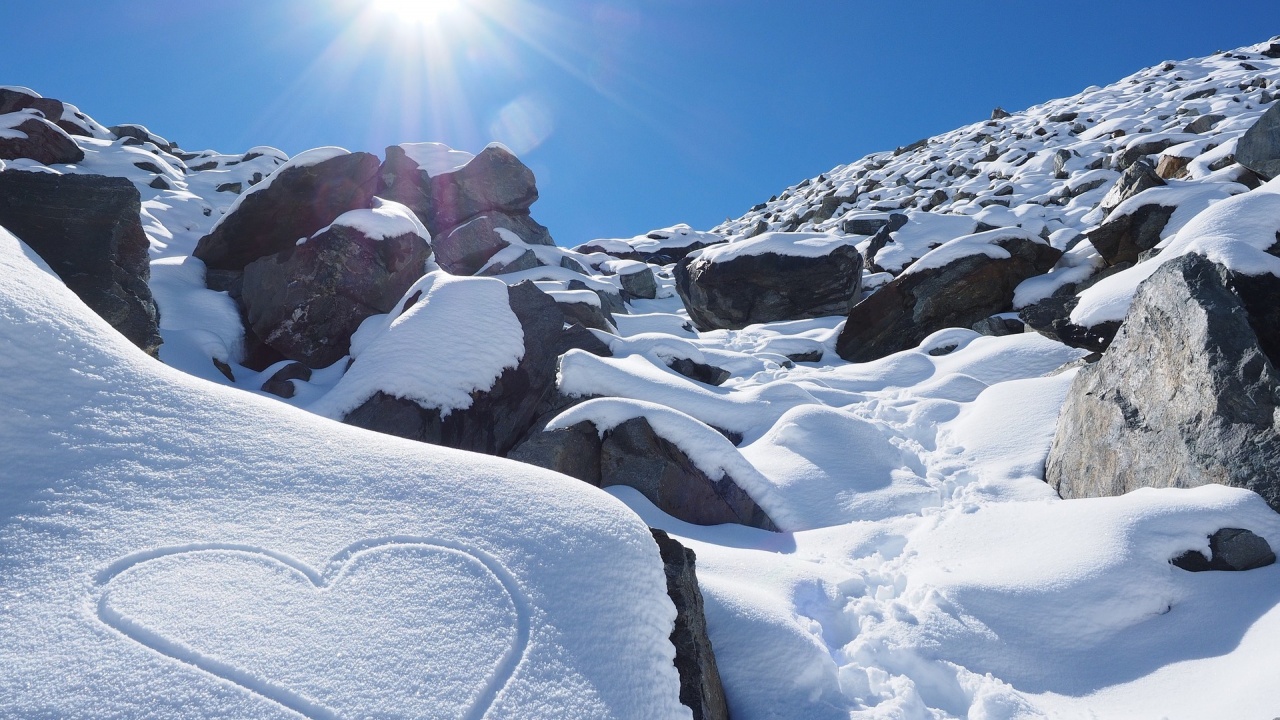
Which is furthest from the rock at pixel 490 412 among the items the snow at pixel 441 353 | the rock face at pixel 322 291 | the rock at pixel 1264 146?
the rock at pixel 1264 146

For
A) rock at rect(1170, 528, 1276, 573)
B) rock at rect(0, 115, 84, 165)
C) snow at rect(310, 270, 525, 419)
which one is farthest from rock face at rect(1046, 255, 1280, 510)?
rock at rect(0, 115, 84, 165)

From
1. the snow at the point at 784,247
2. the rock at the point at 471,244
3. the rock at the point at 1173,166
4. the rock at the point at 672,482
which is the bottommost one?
the rock at the point at 672,482

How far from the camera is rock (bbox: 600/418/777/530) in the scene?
21.2ft

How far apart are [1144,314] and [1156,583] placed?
2822mm

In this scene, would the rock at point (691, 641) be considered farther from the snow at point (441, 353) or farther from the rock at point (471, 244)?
the rock at point (471, 244)

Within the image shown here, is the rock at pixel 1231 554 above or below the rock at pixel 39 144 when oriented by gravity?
below

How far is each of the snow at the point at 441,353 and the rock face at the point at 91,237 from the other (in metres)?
2.34

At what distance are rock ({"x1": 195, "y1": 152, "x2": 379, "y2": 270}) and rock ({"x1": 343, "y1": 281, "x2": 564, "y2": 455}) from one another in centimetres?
790

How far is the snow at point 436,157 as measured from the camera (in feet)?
86.2

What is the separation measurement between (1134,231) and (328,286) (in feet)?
50.9

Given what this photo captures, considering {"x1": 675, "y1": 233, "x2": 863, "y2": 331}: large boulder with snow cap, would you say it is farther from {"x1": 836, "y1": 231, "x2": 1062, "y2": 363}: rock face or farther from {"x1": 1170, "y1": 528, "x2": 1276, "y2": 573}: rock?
{"x1": 1170, "y1": 528, "x2": 1276, "y2": 573}: rock

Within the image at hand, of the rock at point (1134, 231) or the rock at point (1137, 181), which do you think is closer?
the rock at point (1134, 231)

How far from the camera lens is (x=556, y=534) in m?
3.03

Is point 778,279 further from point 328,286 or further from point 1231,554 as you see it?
point 1231,554
